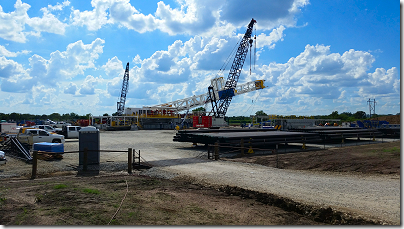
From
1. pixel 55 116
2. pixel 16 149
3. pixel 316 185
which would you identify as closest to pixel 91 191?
pixel 316 185

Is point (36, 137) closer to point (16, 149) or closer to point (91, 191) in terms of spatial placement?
point (16, 149)

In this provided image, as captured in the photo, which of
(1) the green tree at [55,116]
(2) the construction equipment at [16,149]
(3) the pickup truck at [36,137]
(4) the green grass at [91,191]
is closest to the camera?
(4) the green grass at [91,191]

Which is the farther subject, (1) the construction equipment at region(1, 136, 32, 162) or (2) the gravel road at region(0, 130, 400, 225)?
(1) the construction equipment at region(1, 136, 32, 162)

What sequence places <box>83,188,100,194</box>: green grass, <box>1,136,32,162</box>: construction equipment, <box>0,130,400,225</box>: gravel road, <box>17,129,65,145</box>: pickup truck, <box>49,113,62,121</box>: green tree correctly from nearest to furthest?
<box>0,130,400,225</box>: gravel road
<box>83,188,100,194</box>: green grass
<box>1,136,32,162</box>: construction equipment
<box>17,129,65,145</box>: pickup truck
<box>49,113,62,121</box>: green tree

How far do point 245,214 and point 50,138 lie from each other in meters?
23.5

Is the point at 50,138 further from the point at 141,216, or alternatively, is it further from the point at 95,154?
the point at 141,216

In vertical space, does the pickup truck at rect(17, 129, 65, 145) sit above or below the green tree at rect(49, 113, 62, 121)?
below

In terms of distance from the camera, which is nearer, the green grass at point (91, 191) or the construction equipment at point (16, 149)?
the green grass at point (91, 191)

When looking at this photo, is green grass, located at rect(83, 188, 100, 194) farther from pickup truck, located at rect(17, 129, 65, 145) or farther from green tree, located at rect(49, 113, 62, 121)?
green tree, located at rect(49, 113, 62, 121)

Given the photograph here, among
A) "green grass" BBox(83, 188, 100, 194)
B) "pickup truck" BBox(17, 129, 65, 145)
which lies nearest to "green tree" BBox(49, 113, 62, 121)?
"pickup truck" BBox(17, 129, 65, 145)

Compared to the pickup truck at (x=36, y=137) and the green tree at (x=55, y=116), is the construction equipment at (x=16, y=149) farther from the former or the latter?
the green tree at (x=55, y=116)

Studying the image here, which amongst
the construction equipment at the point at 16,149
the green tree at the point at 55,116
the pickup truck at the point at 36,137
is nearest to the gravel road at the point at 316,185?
the construction equipment at the point at 16,149

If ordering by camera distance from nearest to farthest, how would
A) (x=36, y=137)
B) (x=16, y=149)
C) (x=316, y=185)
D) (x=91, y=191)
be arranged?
(x=91, y=191), (x=316, y=185), (x=16, y=149), (x=36, y=137)

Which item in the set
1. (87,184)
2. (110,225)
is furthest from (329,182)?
(87,184)
